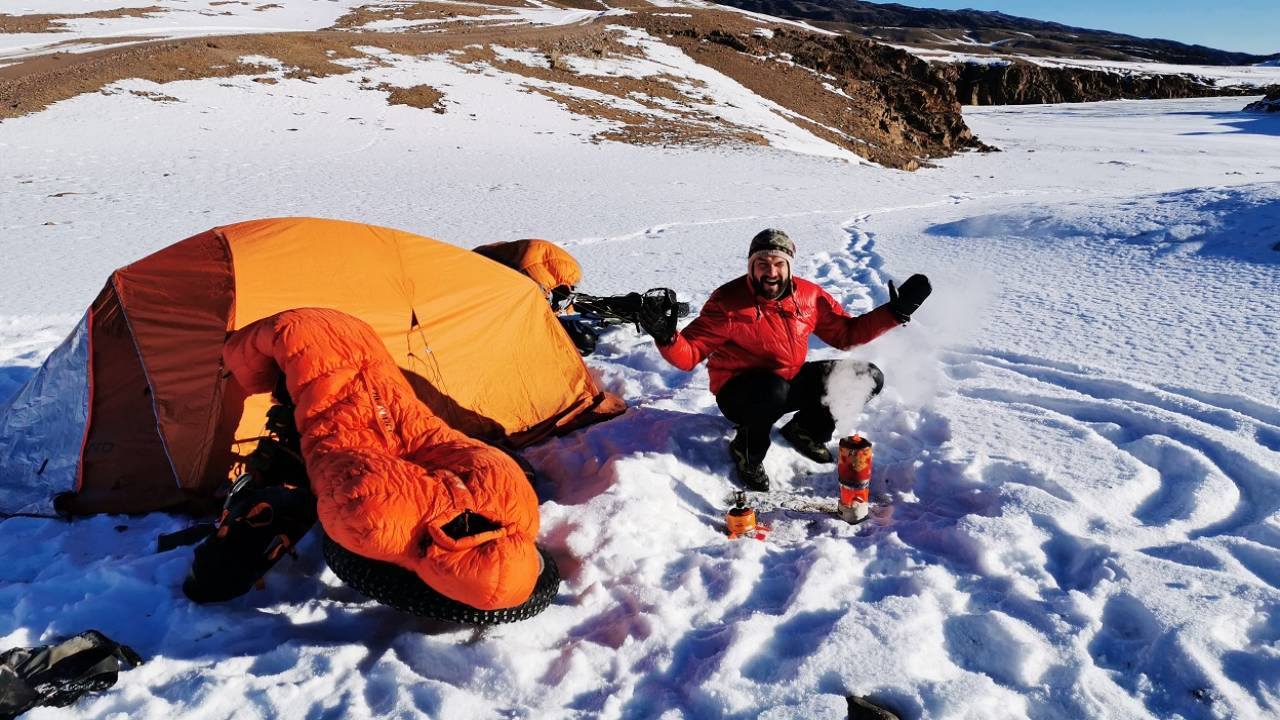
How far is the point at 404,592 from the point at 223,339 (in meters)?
1.57

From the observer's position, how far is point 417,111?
61.7ft

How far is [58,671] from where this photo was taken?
2.21 metres

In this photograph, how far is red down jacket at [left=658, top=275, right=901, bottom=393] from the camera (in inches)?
144

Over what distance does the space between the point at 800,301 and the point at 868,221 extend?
7.96 meters

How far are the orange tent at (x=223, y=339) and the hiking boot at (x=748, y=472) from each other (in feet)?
4.00

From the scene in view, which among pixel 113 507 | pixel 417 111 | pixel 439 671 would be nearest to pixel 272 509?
pixel 439 671

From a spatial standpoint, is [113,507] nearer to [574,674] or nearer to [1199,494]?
[574,674]

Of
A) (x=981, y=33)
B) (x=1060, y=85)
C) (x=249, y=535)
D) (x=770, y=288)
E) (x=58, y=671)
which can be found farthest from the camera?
(x=981, y=33)

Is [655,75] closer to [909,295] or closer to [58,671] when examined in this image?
[909,295]

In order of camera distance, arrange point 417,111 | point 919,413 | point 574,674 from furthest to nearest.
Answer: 1. point 417,111
2. point 919,413
3. point 574,674

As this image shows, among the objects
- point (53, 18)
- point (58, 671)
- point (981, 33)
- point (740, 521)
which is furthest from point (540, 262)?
point (981, 33)

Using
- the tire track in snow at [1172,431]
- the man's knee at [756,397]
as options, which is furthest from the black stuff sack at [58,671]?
the tire track in snow at [1172,431]

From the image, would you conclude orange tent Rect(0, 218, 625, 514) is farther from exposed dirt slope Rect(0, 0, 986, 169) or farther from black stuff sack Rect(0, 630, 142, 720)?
exposed dirt slope Rect(0, 0, 986, 169)

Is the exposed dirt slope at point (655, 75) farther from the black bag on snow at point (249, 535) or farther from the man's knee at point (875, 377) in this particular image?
the black bag on snow at point (249, 535)
